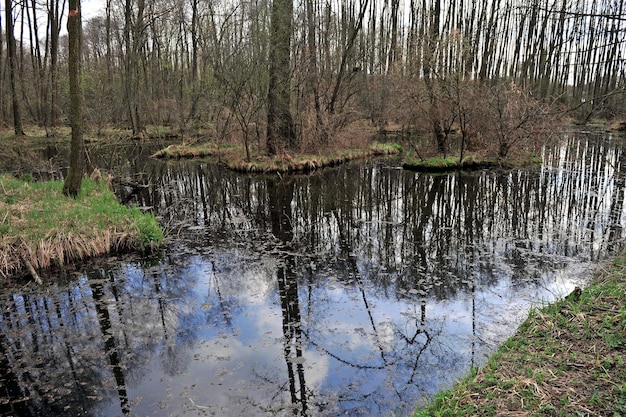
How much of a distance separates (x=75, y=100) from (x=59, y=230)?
3.19m

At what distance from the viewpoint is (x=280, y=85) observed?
1742 centimetres

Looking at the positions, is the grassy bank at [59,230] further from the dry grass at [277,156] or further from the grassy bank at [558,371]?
the dry grass at [277,156]

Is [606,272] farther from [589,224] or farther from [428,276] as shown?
[589,224]

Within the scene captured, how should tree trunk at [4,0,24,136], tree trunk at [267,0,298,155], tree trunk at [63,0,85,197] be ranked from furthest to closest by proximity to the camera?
tree trunk at [4,0,24,136], tree trunk at [267,0,298,155], tree trunk at [63,0,85,197]

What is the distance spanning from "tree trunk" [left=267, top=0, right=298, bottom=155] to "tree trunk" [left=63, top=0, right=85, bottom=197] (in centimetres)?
855

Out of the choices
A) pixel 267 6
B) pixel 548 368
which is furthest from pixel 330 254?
pixel 267 6

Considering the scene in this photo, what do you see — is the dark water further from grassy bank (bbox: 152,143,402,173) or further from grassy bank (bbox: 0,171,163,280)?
grassy bank (bbox: 152,143,402,173)

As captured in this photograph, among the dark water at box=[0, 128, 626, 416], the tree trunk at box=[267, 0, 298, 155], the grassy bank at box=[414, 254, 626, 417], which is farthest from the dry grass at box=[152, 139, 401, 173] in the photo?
the grassy bank at box=[414, 254, 626, 417]

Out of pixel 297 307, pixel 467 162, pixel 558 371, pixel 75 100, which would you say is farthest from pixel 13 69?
pixel 558 371

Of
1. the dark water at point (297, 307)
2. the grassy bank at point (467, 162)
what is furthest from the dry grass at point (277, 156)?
the dark water at point (297, 307)

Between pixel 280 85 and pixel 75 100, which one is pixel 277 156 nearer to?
pixel 280 85

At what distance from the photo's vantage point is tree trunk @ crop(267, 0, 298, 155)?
1673 centimetres

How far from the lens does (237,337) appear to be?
5316 millimetres

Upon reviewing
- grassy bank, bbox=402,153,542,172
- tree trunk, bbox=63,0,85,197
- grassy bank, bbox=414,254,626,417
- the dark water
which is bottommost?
the dark water
